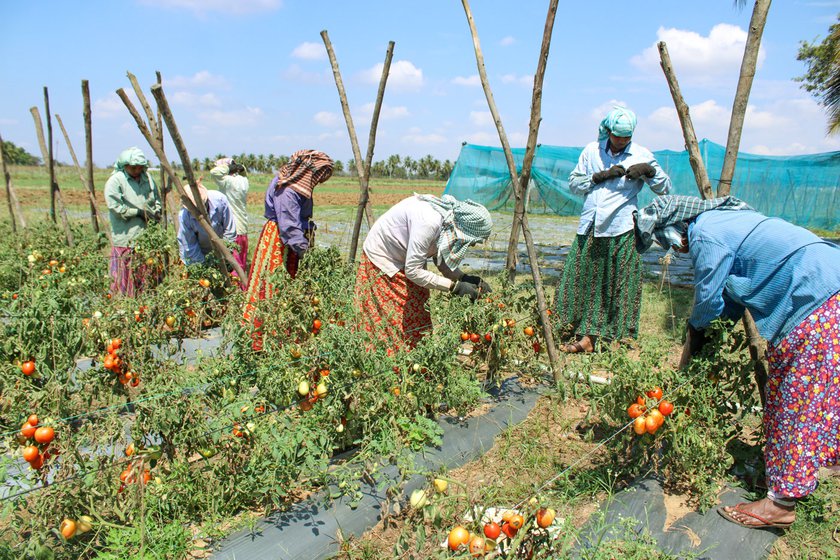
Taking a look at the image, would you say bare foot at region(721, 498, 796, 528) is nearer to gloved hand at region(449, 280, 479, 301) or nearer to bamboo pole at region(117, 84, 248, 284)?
gloved hand at region(449, 280, 479, 301)

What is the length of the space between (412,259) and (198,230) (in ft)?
8.29

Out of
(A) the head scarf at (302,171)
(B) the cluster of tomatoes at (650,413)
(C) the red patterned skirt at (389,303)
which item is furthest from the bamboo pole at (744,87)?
(A) the head scarf at (302,171)

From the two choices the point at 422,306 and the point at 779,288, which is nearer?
the point at 779,288

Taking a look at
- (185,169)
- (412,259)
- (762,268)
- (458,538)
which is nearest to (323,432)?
(458,538)

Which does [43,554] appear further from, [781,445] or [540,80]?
[540,80]

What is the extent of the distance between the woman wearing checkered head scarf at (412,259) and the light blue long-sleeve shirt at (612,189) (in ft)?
3.43

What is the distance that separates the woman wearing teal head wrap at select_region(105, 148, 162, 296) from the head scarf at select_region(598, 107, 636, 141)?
349 cm

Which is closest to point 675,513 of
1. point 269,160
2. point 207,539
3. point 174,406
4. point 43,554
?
point 207,539

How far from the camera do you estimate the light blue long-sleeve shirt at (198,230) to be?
180 inches

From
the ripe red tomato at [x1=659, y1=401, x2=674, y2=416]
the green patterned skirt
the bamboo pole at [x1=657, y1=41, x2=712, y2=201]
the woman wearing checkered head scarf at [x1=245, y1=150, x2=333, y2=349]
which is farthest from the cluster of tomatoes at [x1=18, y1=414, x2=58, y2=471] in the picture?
the bamboo pole at [x1=657, y1=41, x2=712, y2=201]

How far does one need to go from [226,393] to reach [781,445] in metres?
2.15

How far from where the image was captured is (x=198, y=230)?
4582mm

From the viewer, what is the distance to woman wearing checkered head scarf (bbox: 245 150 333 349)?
3.58m

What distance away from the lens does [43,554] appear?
1690mm
